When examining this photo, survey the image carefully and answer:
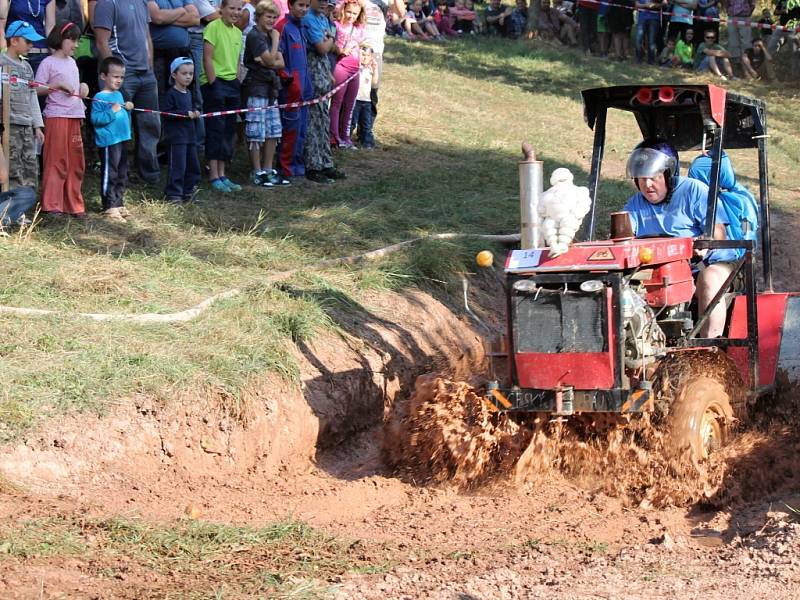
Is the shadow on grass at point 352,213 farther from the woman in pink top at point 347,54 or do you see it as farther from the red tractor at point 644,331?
the red tractor at point 644,331

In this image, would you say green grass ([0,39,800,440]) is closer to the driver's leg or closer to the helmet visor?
the helmet visor

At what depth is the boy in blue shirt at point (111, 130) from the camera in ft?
33.6

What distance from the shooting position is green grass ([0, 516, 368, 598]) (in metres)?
5.12

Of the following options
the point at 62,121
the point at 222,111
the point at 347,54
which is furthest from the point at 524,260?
the point at 347,54

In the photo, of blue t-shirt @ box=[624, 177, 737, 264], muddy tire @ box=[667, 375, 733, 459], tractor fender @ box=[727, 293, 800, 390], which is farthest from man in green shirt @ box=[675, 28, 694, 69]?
muddy tire @ box=[667, 375, 733, 459]

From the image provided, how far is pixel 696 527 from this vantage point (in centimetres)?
631

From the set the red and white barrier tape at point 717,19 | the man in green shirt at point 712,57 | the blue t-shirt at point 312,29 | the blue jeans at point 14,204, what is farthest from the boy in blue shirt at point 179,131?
the man in green shirt at point 712,57

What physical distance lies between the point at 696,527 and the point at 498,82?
671 inches

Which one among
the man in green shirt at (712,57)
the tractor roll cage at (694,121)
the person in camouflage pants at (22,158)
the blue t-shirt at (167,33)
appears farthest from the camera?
the man in green shirt at (712,57)

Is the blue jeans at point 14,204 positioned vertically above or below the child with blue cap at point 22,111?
below

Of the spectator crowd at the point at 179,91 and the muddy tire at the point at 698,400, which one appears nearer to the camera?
the muddy tire at the point at 698,400

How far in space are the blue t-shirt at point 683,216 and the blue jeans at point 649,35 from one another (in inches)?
733

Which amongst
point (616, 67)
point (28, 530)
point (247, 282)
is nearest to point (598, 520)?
point (28, 530)

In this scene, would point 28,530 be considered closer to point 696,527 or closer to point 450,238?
point 696,527
